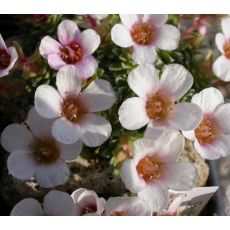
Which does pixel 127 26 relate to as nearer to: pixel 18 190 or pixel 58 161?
pixel 58 161

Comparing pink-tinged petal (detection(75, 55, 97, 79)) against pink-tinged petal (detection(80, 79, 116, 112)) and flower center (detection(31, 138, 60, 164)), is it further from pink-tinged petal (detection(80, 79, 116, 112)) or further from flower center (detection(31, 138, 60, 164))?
flower center (detection(31, 138, 60, 164))

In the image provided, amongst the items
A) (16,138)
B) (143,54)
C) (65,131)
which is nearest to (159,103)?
(143,54)

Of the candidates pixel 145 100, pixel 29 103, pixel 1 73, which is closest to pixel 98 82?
pixel 145 100

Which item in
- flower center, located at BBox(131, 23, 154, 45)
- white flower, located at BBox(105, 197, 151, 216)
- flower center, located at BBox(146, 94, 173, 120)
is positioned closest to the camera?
white flower, located at BBox(105, 197, 151, 216)

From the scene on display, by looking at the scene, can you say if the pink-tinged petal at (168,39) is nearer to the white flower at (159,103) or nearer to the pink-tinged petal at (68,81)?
the white flower at (159,103)

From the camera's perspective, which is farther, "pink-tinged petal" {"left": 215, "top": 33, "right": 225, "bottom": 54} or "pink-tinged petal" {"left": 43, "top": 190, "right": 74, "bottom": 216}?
"pink-tinged petal" {"left": 215, "top": 33, "right": 225, "bottom": 54}

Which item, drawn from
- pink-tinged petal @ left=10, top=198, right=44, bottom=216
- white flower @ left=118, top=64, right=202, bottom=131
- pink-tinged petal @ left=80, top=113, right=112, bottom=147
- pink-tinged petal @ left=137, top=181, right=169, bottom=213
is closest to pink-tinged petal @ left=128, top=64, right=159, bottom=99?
white flower @ left=118, top=64, right=202, bottom=131

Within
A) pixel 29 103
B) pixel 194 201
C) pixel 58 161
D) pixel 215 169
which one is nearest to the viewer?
pixel 58 161

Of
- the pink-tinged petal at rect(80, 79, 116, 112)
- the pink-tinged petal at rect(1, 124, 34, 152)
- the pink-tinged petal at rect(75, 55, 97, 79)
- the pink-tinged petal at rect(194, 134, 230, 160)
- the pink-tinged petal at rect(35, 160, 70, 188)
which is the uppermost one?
the pink-tinged petal at rect(75, 55, 97, 79)
